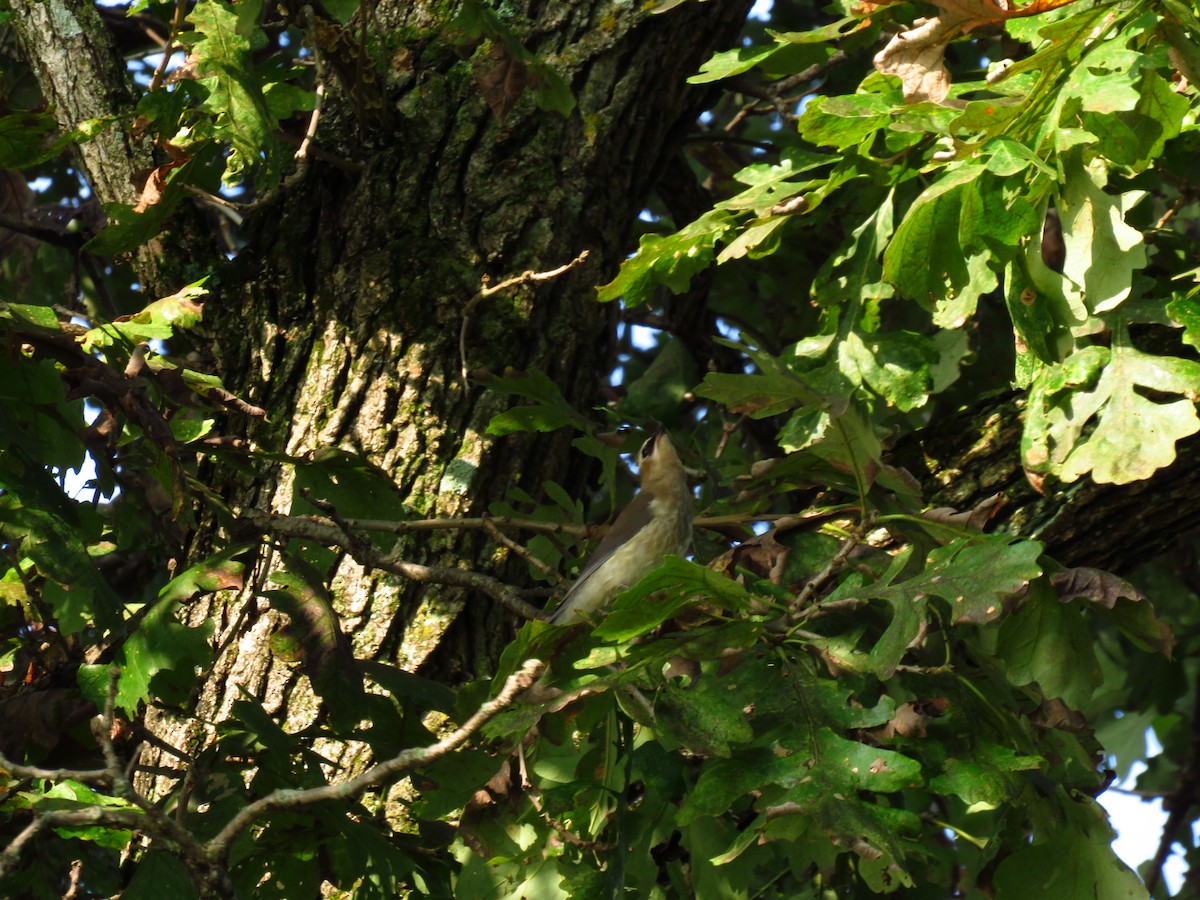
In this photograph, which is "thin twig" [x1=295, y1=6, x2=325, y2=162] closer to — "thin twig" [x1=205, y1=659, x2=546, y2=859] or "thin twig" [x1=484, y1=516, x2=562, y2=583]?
"thin twig" [x1=484, y1=516, x2=562, y2=583]

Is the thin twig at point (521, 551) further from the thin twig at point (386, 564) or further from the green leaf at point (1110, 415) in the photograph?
the green leaf at point (1110, 415)

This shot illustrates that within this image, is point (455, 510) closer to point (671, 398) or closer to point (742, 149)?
point (671, 398)

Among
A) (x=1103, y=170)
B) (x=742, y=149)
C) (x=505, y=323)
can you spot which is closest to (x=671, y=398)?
(x=505, y=323)

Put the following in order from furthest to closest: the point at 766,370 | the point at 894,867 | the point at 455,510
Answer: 1. the point at 455,510
2. the point at 766,370
3. the point at 894,867

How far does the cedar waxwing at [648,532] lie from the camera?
3.60 metres

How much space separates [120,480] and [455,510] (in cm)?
75

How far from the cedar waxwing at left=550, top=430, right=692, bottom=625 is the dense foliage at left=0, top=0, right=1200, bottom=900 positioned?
1.24 ft

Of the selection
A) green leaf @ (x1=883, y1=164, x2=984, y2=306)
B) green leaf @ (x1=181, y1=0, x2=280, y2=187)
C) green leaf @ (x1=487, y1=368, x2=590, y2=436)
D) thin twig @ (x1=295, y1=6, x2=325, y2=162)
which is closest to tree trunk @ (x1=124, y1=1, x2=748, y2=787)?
thin twig @ (x1=295, y1=6, x2=325, y2=162)

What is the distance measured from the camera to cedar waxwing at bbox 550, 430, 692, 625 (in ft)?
11.8

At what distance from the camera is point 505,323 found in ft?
10.8

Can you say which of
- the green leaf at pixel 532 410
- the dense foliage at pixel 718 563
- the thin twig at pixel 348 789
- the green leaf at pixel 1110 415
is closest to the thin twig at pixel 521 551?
the dense foliage at pixel 718 563

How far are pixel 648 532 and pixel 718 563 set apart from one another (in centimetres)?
102

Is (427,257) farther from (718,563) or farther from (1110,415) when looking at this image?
(1110,415)

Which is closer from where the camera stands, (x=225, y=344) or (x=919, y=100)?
(x=919, y=100)
